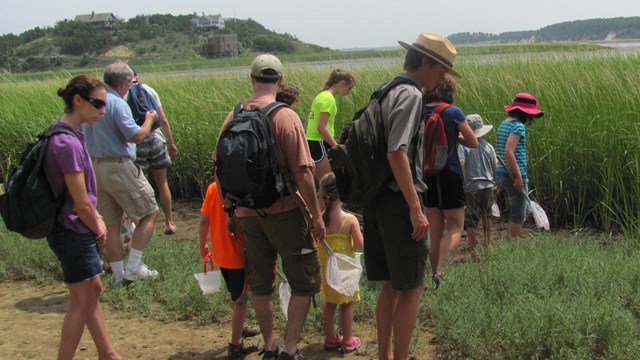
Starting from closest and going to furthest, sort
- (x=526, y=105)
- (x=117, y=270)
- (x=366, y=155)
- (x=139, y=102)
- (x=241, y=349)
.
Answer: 1. (x=366, y=155)
2. (x=241, y=349)
3. (x=117, y=270)
4. (x=526, y=105)
5. (x=139, y=102)

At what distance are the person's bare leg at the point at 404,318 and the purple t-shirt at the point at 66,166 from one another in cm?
186

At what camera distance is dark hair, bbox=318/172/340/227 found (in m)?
4.20

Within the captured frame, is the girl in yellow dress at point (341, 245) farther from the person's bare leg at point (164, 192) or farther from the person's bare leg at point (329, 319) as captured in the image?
the person's bare leg at point (164, 192)

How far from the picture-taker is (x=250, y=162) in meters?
3.85

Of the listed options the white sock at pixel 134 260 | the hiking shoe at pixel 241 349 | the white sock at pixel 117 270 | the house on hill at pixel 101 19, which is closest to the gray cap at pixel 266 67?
the hiking shoe at pixel 241 349

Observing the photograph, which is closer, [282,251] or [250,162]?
[250,162]

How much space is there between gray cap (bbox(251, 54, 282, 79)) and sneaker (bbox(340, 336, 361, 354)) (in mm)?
1757

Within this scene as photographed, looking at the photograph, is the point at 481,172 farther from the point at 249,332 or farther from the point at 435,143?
the point at 249,332

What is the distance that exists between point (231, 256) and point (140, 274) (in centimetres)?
195

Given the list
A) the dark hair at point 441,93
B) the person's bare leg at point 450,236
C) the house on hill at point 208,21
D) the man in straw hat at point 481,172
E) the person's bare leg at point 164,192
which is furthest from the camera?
the house on hill at point 208,21

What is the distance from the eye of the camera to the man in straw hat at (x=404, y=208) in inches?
143

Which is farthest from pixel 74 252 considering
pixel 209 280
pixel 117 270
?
pixel 117 270

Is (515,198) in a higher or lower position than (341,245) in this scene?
lower

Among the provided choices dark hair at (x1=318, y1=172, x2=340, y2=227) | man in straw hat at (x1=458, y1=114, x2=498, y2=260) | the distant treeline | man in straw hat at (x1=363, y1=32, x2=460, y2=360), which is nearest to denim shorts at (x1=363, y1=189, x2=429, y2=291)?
man in straw hat at (x1=363, y1=32, x2=460, y2=360)
